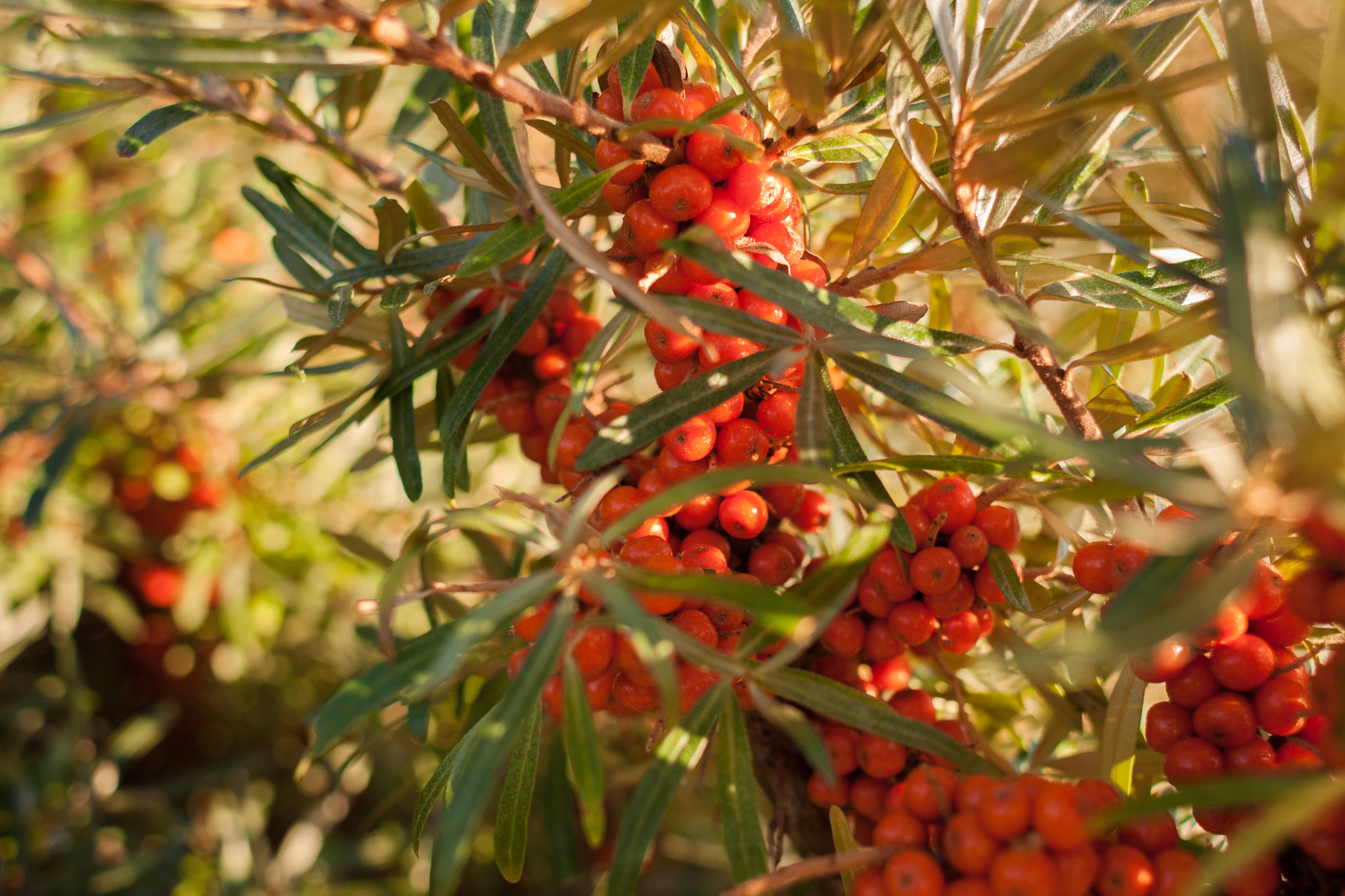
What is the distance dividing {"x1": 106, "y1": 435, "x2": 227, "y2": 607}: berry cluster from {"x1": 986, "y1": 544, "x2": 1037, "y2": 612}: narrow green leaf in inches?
55.6

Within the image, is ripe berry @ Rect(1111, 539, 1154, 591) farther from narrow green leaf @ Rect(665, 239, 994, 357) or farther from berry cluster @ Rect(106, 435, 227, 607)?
berry cluster @ Rect(106, 435, 227, 607)

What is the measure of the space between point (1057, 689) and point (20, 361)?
1653 mm

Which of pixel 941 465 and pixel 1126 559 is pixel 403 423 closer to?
pixel 941 465

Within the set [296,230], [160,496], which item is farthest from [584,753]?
[160,496]

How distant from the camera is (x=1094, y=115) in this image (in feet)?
2.08

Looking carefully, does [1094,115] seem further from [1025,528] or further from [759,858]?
[759,858]

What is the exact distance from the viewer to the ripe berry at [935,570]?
0.65 m

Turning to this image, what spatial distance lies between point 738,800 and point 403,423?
0.47 metres

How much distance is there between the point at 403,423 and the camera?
80 centimetres

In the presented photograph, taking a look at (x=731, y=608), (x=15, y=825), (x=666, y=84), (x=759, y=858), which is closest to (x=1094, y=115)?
(x=666, y=84)

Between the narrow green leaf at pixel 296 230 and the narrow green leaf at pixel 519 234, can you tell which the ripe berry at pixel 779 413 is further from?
the narrow green leaf at pixel 296 230

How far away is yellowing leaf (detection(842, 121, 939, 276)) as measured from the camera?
0.63 metres

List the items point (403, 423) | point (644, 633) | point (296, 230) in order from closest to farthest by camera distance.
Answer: point (644, 633), point (403, 423), point (296, 230)

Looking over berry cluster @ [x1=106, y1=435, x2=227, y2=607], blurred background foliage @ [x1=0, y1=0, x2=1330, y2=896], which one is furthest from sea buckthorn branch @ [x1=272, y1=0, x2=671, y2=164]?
berry cluster @ [x1=106, y1=435, x2=227, y2=607]
